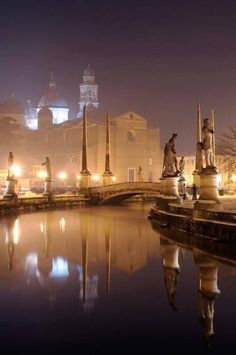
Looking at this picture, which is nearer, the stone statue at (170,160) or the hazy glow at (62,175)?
the stone statue at (170,160)

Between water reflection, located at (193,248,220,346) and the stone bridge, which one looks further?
the stone bridge

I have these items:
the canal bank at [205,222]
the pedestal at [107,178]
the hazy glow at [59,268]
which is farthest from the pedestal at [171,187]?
the pedestal at [107,178]

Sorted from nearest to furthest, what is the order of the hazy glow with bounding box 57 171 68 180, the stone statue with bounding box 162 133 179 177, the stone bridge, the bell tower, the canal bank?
the canal bank < the stone statue with bounding box 162 133 179 177 < the stone bridge < the hazy glow with bounding box 57 171 68 180 < the bell tower

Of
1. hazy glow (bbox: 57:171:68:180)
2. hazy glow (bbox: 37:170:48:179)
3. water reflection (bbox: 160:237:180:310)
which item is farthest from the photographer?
hazy glow (bbox: 57:171:68:180)

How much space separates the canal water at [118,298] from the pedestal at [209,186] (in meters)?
2.02

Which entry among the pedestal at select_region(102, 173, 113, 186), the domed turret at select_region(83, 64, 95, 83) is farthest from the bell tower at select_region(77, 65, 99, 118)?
the pedestal at select_region(102, 173, 113, 186)

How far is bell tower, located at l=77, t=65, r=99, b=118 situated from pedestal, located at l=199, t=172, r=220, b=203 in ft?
248

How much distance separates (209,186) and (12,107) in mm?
73542

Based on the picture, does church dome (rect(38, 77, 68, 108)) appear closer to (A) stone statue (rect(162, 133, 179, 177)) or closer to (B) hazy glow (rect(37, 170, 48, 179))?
(B) hazy glow (rect(37, 170, 48, 179))

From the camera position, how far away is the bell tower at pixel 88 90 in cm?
9306

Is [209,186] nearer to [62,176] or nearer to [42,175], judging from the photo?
[42,175]

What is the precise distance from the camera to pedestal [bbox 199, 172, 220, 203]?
17359mm

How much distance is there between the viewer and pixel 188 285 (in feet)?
32.7

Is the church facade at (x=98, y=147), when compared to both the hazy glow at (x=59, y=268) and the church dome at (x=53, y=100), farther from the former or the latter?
the hazy glow at (x=59, y=268)
